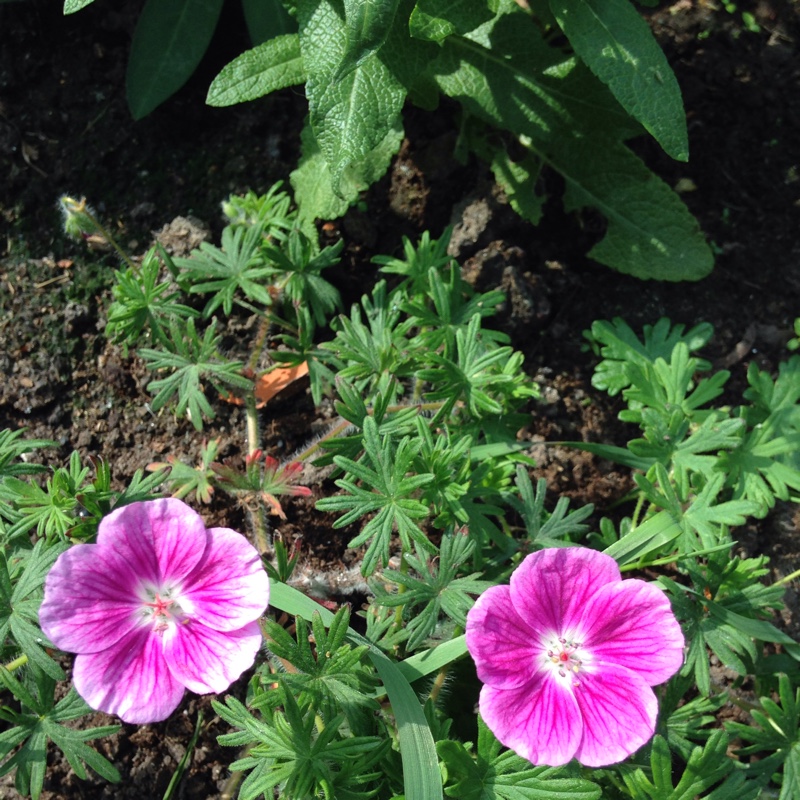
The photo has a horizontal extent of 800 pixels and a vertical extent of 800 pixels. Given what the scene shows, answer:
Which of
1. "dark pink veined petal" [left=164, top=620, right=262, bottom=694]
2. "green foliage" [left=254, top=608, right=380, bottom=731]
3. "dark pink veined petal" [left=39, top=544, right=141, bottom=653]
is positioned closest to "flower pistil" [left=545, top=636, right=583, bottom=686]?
"green foliage" [left=254, top=608, right=380, bottom=731]

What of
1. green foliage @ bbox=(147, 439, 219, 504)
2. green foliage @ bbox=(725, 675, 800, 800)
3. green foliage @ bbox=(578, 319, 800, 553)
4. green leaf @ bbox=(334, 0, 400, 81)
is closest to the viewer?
green leaf @ bbox=(334, 0, 400, 81)

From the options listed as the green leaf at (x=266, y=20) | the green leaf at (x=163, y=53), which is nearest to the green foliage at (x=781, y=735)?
the green leaf at (x=266, y=20)

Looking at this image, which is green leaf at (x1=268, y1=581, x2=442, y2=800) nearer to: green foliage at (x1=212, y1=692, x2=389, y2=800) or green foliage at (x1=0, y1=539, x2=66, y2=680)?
green foliage at (x1=212, y1=692, x2=389, y2=800)

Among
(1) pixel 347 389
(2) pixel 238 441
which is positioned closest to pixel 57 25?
(2) pixel 238 441

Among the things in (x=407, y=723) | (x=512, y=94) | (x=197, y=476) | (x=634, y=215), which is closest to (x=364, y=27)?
(x=512, y=94)

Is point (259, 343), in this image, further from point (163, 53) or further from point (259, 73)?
point (163, 53)

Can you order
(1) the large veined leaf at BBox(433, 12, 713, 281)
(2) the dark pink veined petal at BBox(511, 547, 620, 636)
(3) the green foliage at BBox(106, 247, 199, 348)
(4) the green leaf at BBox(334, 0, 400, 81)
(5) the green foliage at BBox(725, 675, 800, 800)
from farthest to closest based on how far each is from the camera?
(1) the large veined leaf at BBox(433, 12, 713, 281) → (3) the green foliage at BBox(106, 247, 199, 348) → (5) the green foliage at BBox(725, 675, 800, 800) → (4) the green leaf at BBox(334, 0, 400, 81) → (2) the dark pink veined petal at BBox(511, 547, 620, 636)

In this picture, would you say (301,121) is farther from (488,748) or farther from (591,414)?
(488,748)
